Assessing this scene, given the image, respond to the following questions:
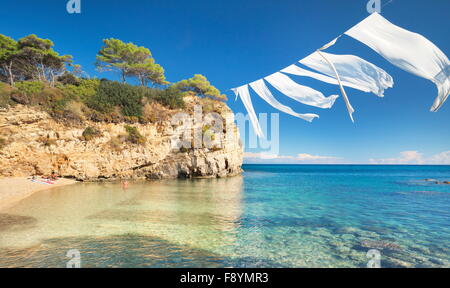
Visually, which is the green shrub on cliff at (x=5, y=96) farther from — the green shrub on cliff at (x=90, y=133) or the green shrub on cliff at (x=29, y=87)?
the green shrub on cliff at (x=90, y=133)

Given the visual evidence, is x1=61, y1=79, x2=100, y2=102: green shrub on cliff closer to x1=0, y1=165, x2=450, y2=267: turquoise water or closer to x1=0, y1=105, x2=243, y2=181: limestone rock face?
x1=0, y1=105, x2=243, y2=181: limestone rock face

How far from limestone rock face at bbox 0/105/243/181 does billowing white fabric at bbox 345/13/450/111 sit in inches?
864

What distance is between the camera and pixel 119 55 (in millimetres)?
Answer: 29516

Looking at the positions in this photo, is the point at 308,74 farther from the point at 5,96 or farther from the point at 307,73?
the point at 5,96

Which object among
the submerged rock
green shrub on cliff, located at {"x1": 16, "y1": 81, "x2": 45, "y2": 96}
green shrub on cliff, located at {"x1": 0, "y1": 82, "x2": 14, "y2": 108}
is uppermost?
green shrub on cliff, located at {"x1": 16, "y1": 81, "x2": 45, "y2": 96}

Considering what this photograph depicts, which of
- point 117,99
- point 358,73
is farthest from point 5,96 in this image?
point 358,73

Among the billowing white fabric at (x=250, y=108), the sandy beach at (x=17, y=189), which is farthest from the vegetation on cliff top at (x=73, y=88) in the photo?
the billowing white fabric at (x=250, y=108)

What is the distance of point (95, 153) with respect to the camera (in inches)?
815

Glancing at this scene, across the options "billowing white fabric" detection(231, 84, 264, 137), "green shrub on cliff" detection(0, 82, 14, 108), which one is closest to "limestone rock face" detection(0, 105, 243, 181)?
"green shrub on cliff" detection(0, 82, 14, 108)

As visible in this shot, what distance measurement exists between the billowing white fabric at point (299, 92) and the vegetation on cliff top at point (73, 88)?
19.3 metres

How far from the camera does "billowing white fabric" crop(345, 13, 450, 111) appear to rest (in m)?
3.65

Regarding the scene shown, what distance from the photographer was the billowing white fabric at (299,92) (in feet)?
20.5

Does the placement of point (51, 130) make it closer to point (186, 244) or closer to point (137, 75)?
point (137, 75)

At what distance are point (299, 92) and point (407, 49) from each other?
9.17 feet
